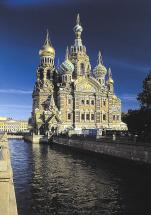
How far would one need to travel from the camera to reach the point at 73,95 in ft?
305

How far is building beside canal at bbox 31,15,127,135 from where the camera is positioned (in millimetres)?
91312

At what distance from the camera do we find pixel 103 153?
154 feet

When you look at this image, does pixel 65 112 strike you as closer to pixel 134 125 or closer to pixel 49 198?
pixel 134 125

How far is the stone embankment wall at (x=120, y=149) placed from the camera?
33469 millimetres

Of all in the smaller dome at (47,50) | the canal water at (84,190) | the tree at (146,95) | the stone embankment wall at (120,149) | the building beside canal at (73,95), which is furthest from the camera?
the smaller dome at (47,50)

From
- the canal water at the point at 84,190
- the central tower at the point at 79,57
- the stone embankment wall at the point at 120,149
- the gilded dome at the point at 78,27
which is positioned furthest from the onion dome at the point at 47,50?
the canal water at the point at 84,190

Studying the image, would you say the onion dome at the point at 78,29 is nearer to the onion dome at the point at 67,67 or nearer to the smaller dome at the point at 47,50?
the smaller dome at the point at 47,50

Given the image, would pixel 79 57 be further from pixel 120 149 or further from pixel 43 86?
pixel 120 149

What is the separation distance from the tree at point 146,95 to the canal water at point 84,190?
36.1 feet

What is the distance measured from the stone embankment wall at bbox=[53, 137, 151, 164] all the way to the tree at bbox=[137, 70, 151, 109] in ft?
20.7

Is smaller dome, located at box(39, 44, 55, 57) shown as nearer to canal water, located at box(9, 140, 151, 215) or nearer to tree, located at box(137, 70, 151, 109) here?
tree, located at box(137, 70, 151, 109)

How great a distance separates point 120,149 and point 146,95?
745 centimetres

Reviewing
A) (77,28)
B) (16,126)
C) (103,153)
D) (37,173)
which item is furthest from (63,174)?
(16,126)

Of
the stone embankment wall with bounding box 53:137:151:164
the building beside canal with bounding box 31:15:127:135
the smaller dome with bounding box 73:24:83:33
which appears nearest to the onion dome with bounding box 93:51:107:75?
the building beside canal with bounding box 31:15:127:135
